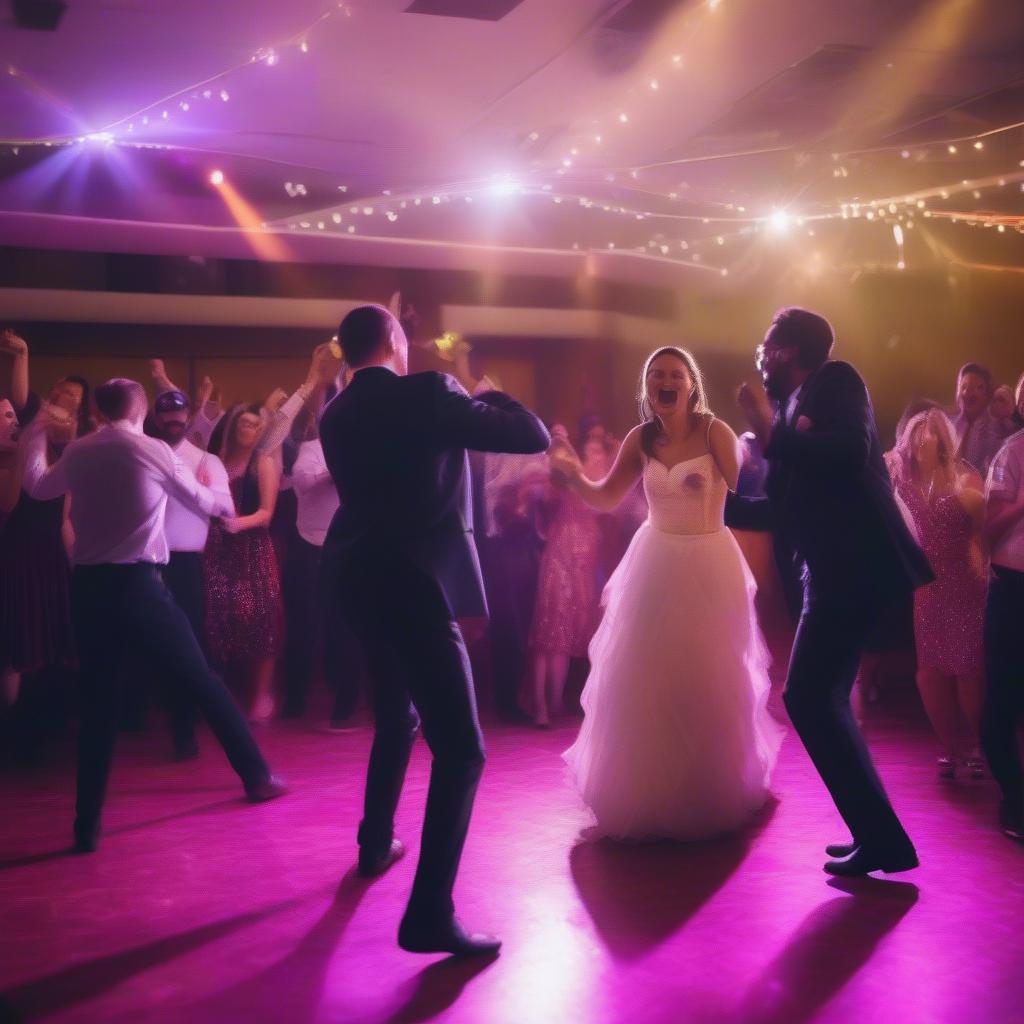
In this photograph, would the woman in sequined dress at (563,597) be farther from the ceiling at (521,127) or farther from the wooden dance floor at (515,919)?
the ceiling at (521,127)

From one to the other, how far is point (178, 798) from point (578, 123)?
14.7ft

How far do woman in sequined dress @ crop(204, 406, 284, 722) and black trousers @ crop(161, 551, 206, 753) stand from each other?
0.23m

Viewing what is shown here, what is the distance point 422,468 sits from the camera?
241cm

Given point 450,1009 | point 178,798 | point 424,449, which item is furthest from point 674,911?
point 178,798

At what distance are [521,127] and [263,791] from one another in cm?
438

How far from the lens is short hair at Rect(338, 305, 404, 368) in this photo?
258cm

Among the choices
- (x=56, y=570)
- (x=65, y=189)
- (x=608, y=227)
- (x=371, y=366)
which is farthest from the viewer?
(x=608, y=227)

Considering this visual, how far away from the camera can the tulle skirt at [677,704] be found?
3.24 meters

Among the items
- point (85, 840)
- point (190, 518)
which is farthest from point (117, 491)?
point (190, 518)

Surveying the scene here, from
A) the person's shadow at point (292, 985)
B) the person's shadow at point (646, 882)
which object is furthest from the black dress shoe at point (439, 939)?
the person's shadow at point (646, 882)

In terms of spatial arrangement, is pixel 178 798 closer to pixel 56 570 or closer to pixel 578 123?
pixel 56 570

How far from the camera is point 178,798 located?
3867mm

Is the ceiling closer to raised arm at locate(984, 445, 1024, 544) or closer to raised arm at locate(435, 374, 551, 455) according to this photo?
raised arm at locate(984, 445, 1024, 544)

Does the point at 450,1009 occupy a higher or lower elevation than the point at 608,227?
lower
